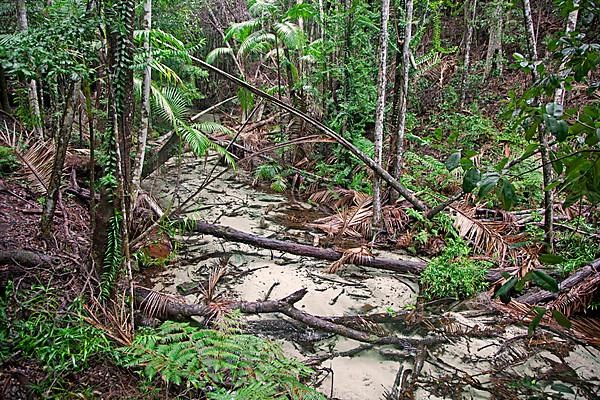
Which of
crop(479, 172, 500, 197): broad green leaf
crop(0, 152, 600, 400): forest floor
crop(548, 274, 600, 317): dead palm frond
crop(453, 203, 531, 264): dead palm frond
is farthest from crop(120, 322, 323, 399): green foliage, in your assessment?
crop(453, 203, 531, 264): dead palm frond

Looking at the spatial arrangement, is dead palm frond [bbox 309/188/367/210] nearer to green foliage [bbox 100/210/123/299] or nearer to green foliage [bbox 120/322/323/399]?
green foliage [bbox 100/210/123/299]

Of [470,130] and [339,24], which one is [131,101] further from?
[470,130]

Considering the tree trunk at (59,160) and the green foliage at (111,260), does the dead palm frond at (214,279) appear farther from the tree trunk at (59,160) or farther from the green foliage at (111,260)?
the tree trunk at (59,160)

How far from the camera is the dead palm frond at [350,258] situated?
460cm

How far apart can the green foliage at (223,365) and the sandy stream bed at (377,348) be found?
0.75m

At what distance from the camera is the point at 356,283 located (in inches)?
174

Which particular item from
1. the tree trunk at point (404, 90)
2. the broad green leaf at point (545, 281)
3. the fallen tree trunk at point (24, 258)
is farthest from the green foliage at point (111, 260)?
the tree trunk at point (404, 90)

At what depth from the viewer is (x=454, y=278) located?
13.5 feet

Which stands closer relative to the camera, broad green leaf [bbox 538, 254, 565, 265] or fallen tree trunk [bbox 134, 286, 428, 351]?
broad green leaf [bbox 538, 254, 565, 265]

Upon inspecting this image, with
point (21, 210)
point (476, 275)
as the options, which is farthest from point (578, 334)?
point (21, 210)

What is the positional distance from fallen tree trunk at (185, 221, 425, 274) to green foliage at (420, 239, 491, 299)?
0.75ft

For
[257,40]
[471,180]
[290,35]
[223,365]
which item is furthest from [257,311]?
[257,40]

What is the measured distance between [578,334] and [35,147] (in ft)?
17.0

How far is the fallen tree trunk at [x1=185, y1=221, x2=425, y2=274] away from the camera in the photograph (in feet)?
15.0
